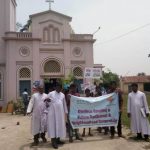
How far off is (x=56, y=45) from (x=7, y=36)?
426cm

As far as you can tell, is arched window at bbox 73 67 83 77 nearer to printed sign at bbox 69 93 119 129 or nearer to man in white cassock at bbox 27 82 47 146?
printed sign at bbox 69 93 119 129

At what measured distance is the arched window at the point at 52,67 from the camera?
32503 millimetres

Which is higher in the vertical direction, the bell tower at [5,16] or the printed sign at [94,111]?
the bell tower at [5,16]

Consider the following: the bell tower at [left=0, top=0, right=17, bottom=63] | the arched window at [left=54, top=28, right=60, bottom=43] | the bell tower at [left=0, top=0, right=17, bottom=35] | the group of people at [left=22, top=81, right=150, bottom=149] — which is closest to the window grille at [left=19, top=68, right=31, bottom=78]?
the bell tower at [left=0, top=0, right=17, bottom=63]

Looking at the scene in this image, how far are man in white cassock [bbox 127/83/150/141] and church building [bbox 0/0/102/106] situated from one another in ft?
68.3

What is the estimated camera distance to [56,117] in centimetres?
1088

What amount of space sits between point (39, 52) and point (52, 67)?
170 cm

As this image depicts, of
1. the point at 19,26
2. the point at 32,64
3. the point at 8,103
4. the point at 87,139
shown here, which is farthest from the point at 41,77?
the point at 87,139

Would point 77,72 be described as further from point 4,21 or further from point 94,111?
point 94,111

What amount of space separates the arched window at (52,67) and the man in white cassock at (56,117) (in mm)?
21440

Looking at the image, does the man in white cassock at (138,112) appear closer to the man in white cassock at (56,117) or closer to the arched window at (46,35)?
the man in white cassock at (56,117)

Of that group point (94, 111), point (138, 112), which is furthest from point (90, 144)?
point (138, 112)

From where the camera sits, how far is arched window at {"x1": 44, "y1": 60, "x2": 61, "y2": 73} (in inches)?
1280

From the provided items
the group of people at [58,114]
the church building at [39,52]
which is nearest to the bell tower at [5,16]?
the church building at [39,52]
